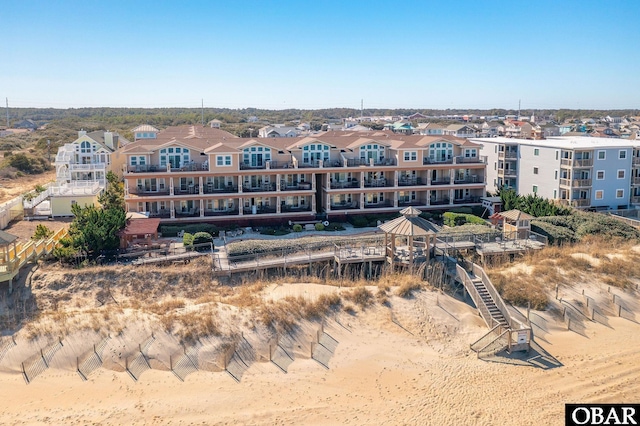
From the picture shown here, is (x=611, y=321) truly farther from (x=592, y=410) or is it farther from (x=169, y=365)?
(x=169, y=365)

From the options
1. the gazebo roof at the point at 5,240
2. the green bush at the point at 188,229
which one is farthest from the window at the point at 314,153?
the gazebo roof at the point at 5,240

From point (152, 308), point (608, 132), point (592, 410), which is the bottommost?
point (592, 410)

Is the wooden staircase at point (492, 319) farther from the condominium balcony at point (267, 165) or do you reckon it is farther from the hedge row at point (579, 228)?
the condominium balcony at point (267, 165)

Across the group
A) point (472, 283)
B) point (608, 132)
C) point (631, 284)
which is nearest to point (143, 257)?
point (472, 283)

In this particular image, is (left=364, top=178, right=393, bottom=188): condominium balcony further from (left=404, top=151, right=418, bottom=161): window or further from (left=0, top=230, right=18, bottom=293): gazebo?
(left=0, top=230, right=18, bottom=293): gazebo

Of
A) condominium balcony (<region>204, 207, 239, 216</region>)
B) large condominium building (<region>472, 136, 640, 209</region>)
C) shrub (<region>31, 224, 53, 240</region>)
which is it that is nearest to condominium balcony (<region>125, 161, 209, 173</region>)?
condominium balcony (<region>204, 207, 239, 216</region>)

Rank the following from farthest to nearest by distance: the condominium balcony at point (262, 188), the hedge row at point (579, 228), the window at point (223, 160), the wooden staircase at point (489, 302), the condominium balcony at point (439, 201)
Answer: the condominium balcony at point (439, 201), the condominium balcony at point (262, 188), the window at point (223, 160), the hedge row at point (579, 228), the wooden staircase at point (489, 302)

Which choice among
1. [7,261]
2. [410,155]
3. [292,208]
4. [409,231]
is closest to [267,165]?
[292,208]
